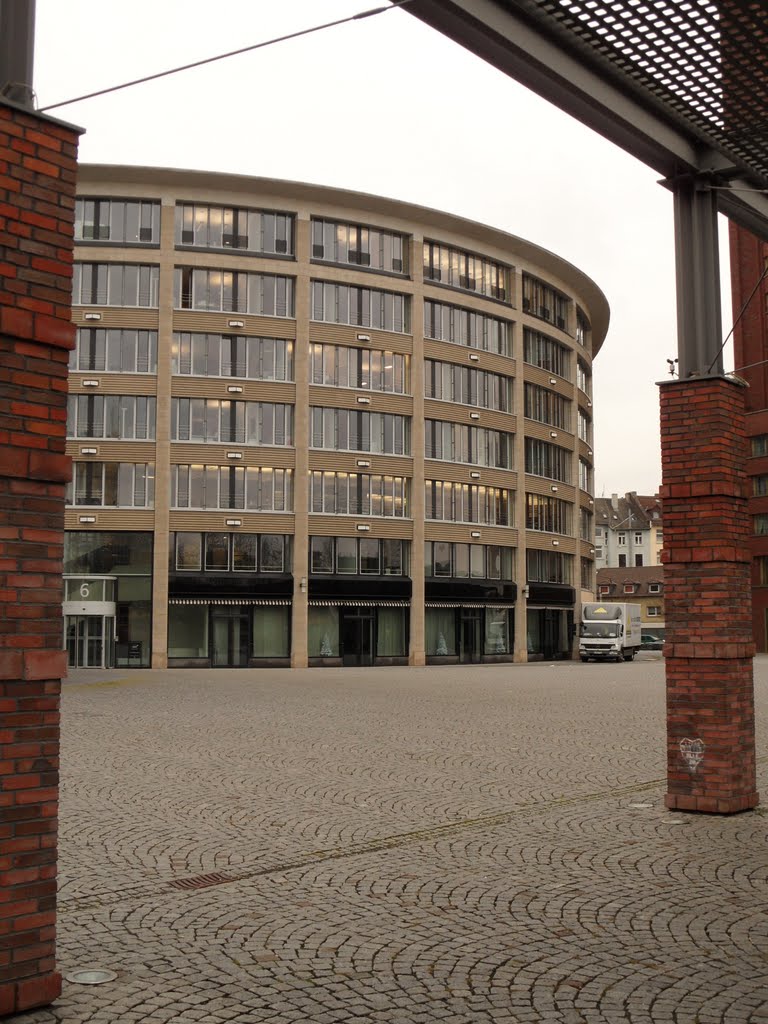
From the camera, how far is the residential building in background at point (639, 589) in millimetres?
110750

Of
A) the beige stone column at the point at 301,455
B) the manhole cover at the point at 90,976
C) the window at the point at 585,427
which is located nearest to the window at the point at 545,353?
the window at the point at 585,427

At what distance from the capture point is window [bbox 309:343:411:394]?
164 ft

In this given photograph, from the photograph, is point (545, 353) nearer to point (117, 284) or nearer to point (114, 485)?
point (117, 284)

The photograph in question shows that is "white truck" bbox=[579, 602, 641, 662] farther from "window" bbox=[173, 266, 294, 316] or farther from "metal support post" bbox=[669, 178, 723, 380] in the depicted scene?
"metal support post" bbox=[669, 178, 723, 380]

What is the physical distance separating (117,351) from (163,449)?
5.05m

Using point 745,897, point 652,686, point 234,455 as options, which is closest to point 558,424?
point 234,455

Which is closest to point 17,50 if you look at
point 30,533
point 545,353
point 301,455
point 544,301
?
point 30,533

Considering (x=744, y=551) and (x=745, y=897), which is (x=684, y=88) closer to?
(x=744, y=551)

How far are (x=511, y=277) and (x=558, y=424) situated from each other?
8.86 m

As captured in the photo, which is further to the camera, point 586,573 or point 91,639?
point 586,573

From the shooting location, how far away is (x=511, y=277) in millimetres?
56844

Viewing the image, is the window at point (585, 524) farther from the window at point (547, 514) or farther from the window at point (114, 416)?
the window at point (114, 416)

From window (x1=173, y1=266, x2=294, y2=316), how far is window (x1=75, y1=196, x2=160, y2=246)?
2.31 metres

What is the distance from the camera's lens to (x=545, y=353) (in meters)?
58.9
